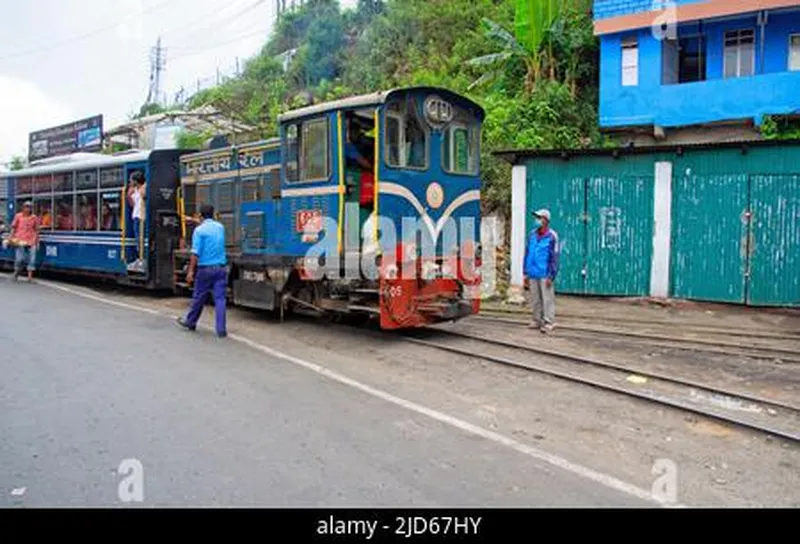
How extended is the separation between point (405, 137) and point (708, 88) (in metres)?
14.2

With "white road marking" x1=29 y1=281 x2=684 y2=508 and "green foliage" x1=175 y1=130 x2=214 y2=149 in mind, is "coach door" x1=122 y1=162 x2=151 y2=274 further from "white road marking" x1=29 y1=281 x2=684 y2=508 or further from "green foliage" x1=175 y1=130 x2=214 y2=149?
"green foliage" x1=175 y1=130 x2=214 y2=149

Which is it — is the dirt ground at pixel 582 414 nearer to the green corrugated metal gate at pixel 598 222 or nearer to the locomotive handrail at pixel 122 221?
the green corrugated metal gate at pixel 598 222

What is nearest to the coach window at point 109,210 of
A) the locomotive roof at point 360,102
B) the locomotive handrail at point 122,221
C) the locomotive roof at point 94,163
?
the locomotive handrail at point 122,221

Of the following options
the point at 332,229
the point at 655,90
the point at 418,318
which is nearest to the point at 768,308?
the point at 418,318

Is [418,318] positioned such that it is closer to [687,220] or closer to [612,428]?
[612,428]

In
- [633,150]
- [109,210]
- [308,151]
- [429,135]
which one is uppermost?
[633,150]

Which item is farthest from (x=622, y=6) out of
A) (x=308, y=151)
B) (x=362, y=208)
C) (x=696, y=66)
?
(x=362, y=208)

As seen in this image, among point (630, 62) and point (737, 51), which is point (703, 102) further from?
point (630, 62)

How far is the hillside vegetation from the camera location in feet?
66.3

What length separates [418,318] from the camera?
9.20m

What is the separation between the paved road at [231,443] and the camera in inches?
163

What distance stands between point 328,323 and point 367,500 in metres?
6.91

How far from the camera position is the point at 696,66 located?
2192cm
